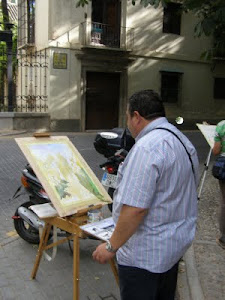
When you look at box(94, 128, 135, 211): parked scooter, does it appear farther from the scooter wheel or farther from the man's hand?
the man's hand

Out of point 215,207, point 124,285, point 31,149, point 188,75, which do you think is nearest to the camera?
point 124,285

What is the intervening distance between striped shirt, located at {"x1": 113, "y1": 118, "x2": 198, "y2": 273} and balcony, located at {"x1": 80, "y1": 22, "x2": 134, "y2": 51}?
13.5 meters

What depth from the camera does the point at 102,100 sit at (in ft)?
53.1

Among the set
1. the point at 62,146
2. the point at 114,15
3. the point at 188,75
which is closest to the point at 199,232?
the point at 62,146

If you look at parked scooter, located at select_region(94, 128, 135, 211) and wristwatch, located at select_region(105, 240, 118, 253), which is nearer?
wristwatch, located at select_region(105, 240, 118, 253)

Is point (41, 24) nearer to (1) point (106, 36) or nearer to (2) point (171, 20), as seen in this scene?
(1) point (106, 36)

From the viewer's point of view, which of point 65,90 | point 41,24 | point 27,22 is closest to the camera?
point 65,90

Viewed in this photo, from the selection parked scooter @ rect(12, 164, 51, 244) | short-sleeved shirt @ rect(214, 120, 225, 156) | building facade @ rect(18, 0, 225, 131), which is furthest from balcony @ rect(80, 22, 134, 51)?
parked scooter @ rect(12, 164, 51, 244)

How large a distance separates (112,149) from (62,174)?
196cm

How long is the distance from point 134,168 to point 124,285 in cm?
71

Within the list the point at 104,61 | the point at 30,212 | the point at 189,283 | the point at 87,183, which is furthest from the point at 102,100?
the point at 189,283

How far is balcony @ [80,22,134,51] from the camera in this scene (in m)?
14.8

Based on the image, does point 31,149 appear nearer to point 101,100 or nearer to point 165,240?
point 165,240

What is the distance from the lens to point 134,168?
6.16 ft
